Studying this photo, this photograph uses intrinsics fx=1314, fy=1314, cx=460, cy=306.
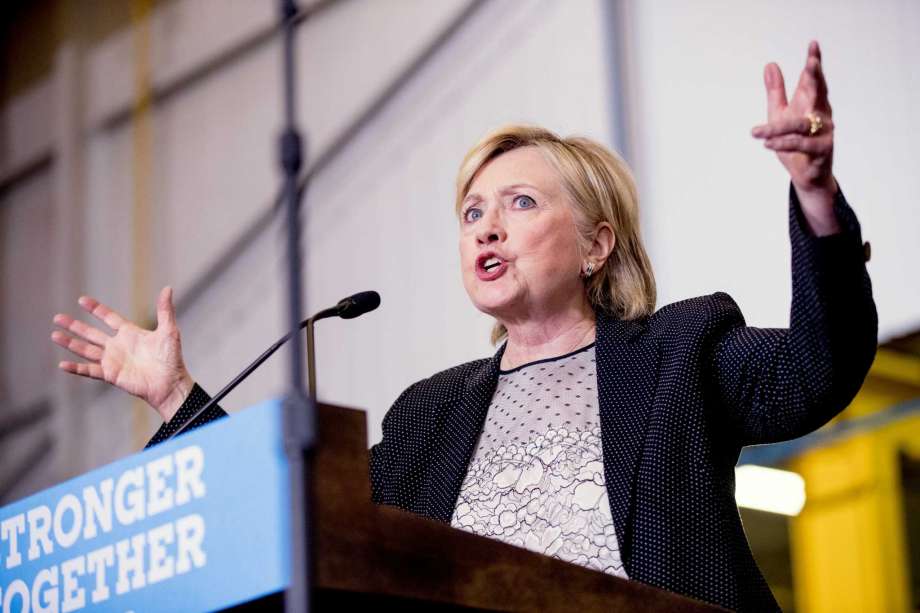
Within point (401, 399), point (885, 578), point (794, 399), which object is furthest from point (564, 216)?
point (885, 578)

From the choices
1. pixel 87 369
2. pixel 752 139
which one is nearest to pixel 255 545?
pixel 87 369

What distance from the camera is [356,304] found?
176 cm

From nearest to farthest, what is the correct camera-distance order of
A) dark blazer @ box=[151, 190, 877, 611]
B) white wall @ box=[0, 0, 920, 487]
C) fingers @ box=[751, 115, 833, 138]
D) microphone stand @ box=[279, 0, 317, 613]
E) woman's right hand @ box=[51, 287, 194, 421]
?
microphone stand @ box=[279, 0, 317, 613] → fingers @ box=[751, 115, 833, 138] → dark blazer @ box=[151, 190, 877, 611] → woman's right hand @ box=[51, 287, 194, 421] → white wall @ box=[0, 0, 920, 487]

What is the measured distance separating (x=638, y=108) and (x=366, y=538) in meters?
2.45

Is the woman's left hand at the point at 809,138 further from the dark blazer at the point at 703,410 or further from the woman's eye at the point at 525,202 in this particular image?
the woman's eye at the point at 525,202

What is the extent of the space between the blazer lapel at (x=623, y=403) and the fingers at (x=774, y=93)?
465mm

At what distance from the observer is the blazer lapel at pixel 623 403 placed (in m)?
1.70

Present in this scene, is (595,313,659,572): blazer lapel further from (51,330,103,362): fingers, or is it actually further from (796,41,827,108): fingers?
(51,330,103,362): fingers

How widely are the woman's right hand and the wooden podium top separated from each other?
0.77m

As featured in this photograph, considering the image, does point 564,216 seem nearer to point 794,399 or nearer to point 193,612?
point 794,399

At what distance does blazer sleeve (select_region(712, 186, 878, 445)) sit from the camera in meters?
1.56

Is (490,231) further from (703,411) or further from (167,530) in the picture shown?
(167,530)

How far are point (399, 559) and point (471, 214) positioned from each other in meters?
1.16

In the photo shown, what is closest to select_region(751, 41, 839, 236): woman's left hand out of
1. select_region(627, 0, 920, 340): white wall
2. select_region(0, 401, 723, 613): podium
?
select_region(0, 401, 723, 613): podium
